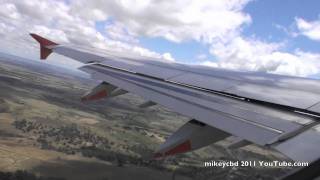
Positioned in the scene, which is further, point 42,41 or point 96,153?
point 96,153

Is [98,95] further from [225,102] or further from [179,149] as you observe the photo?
[179,149]

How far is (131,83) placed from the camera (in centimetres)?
1109

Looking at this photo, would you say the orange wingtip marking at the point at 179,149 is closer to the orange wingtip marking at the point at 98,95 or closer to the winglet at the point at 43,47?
the orange wingtip marking at the point at 98,95

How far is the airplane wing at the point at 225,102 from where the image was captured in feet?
20.6

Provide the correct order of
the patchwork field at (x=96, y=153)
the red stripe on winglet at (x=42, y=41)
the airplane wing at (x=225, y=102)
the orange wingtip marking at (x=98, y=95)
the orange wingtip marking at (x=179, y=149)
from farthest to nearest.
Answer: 1. the patchwork field at (x=96, y=153)
2. the red stripe on winglet at (x=42, y=41)
3. the orange wingtip marking at (x=98, y=95)
4. the orange wingtip marking at (x=179, y=149)
5. the airplane wing at (x=225, y=102)

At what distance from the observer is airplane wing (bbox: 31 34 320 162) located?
6.29 m

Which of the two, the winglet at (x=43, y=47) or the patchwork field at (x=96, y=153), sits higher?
the winglet at (x=43, y=47)

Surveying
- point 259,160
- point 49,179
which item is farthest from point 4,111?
point 259,160

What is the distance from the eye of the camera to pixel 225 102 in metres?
8.77

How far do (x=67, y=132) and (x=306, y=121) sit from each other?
160954mm

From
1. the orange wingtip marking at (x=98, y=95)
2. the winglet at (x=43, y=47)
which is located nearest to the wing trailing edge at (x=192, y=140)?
the orange wingtip marking at (x=98, y=95)

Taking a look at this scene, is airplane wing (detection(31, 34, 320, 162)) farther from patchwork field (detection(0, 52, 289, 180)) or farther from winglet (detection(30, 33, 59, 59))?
patchwork field (detection(0, 52, 289, 180))

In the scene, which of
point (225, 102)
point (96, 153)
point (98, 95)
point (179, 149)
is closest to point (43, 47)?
point (98, 95)

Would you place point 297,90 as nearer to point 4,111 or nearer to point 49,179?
point 49,179
